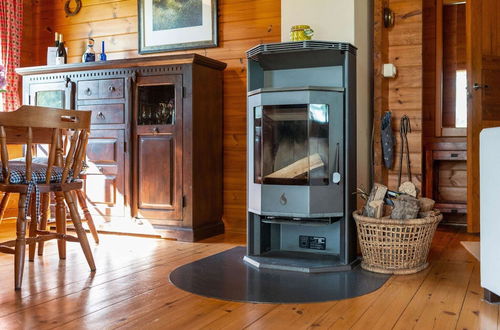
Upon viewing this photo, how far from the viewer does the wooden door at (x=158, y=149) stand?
11.7 feet

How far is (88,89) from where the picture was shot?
→ 3859mm

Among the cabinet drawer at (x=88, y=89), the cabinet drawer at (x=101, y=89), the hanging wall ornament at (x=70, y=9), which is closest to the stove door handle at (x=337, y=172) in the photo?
the cabinet drawer at (x=101, y=89)

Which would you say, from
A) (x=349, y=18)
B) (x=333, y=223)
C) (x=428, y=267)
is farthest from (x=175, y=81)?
(x=428, y=267)

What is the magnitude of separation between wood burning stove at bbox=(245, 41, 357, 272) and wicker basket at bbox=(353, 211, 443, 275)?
13cm

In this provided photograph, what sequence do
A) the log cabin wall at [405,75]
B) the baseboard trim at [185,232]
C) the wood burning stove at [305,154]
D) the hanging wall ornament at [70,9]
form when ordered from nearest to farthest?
the wood burning stove at [305,154]
the baseboard trim at [185,232]
the log cabin wall at [405,75]
the hanging wall ornament at [70,9]

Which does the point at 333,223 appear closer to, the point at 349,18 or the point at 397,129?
the point at 349,18

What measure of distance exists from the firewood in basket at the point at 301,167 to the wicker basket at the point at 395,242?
0.35m

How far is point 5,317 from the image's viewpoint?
1.92m

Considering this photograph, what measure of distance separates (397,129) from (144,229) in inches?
81.0

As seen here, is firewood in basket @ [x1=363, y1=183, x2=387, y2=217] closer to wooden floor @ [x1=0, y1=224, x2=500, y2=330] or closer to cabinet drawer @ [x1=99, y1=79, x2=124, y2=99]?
wooden floor @ [x1=0, y1=224, x2=500, y2=330]

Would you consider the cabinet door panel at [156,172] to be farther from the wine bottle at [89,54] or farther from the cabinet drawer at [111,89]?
the wine bottle at [89,54]

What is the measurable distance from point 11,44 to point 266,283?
11.0ft

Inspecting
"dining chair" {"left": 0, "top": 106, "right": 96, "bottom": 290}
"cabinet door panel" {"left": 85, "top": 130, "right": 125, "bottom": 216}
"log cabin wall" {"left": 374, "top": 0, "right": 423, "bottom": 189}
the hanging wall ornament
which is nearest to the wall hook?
"log cabin wall" {"left": 374, "top": 0, "right": 423, "bottom": 189}

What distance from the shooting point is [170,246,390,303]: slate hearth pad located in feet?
7.20
